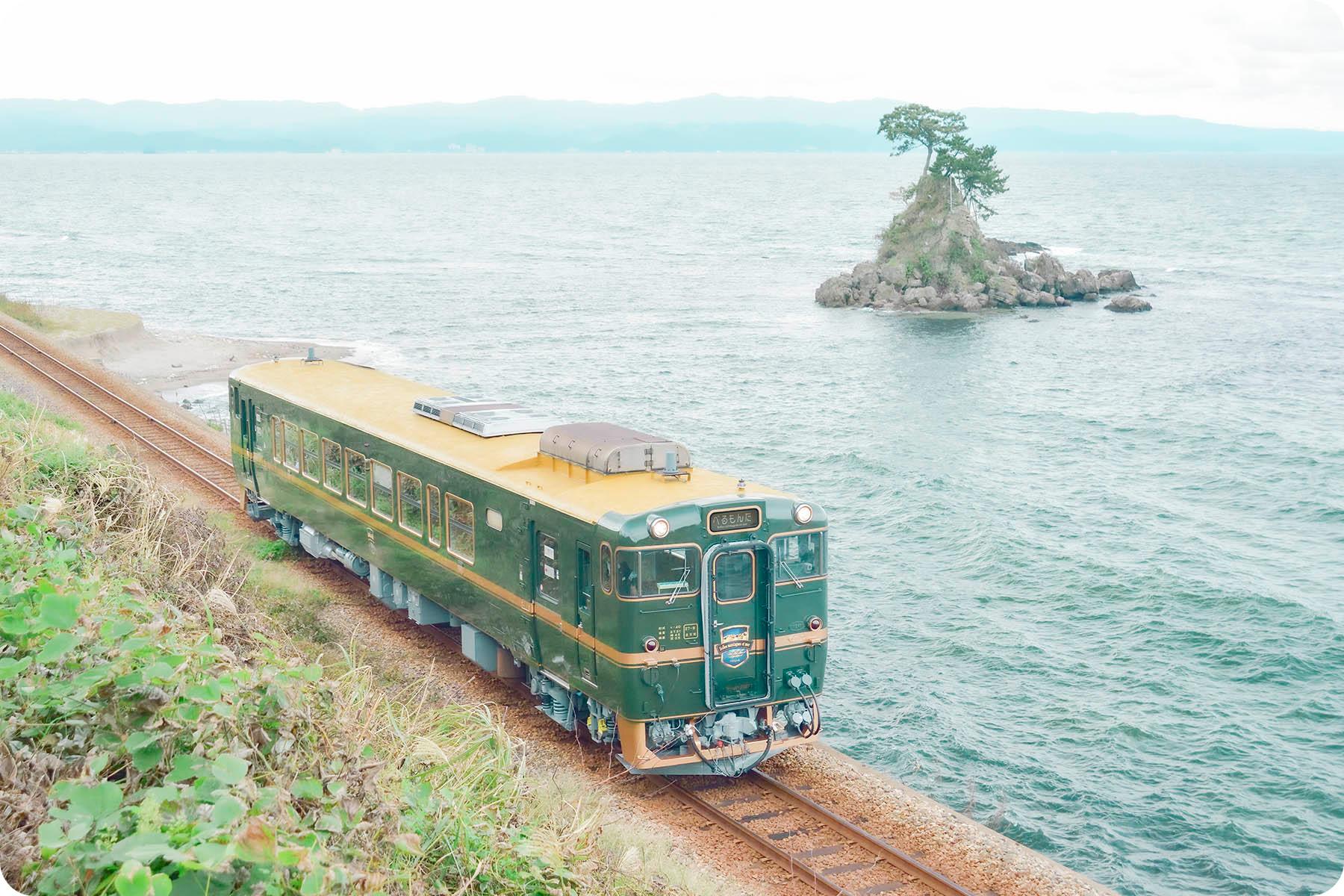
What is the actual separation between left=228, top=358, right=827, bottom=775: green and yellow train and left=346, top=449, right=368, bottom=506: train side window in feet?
2.98

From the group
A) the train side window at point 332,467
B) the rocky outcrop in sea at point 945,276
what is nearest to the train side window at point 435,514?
the train side window at point 332,467

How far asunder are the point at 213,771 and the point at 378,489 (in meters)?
12.5

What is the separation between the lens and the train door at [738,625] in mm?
13805

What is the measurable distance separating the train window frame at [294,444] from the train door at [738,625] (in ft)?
32.0

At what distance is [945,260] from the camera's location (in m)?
79.4

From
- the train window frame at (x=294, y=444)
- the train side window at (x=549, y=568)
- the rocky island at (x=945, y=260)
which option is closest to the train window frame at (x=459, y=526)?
the train side window at (x=549, y=568)

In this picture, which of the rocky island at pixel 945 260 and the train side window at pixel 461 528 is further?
the rocky island at pixel 945 260

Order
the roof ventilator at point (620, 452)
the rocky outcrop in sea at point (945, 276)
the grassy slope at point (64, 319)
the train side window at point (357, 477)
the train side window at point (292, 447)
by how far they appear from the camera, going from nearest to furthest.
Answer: the roof ventilator at point (620, 452) → the train side window at point (357, 477) → the train side window at point (292, 447) → the grassy slope at point (64, 319) → the rocky outcrop in sea at point (945, 276)

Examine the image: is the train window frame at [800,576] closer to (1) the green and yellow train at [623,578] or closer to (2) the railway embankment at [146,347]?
(1) the green and yellow train at [623,578]

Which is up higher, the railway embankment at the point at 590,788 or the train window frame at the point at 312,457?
the train window frame at the point at 312,457

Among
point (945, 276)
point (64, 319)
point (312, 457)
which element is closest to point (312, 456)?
point (312, 457)

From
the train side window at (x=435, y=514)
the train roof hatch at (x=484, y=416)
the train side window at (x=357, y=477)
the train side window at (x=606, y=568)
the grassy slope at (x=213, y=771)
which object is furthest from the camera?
the train side window at (x=357, y=477)

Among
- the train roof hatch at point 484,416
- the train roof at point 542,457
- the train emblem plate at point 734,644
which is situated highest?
the train roof hatch at point 484,416

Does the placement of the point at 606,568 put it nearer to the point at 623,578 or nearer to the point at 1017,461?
the point at 623,578
